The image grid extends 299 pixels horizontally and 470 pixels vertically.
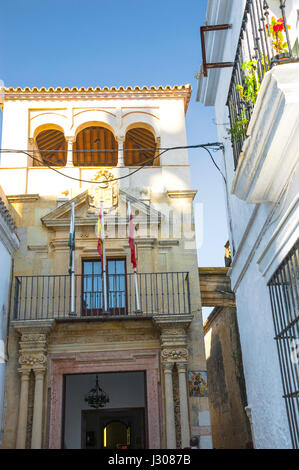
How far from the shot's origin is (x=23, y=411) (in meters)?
9.52

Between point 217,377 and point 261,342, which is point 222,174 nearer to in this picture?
point 261,342

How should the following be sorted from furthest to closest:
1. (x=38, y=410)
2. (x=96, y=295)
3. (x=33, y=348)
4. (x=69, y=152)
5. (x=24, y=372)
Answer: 1. (x=69, y=152)
2. (x=96, y=295)
3. (x=33, y=348)
4. (x=24, y=372)
5. (x=38, y=410)

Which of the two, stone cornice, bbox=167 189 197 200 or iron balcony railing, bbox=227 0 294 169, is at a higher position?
stone cornice, bbox=167 189 197 200

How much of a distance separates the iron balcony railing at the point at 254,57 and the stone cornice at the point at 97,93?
6.98 meters

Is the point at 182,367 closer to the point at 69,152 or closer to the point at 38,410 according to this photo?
the point at 38,410

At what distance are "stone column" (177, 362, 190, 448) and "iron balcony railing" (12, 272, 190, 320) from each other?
110 cm

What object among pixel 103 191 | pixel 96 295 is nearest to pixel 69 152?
pixel 103 191

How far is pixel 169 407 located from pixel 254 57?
678 cm

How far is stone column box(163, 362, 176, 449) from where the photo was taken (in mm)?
9406

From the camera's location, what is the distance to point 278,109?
3.64 metres

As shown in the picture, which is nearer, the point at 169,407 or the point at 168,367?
the point at 169,407

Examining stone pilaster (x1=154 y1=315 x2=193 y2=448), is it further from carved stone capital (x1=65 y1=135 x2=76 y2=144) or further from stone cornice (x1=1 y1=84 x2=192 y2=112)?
stone cornice (x1=1 y1=84 x2=192 y2=112)

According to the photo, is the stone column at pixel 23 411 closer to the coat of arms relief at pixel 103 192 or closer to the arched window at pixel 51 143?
the coat of arms relief at pixel 103 192

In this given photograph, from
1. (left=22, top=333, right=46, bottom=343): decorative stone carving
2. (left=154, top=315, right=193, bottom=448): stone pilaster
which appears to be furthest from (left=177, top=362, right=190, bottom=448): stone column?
(left=22, top=333, right=46, bottom=343): decorative stone carving
